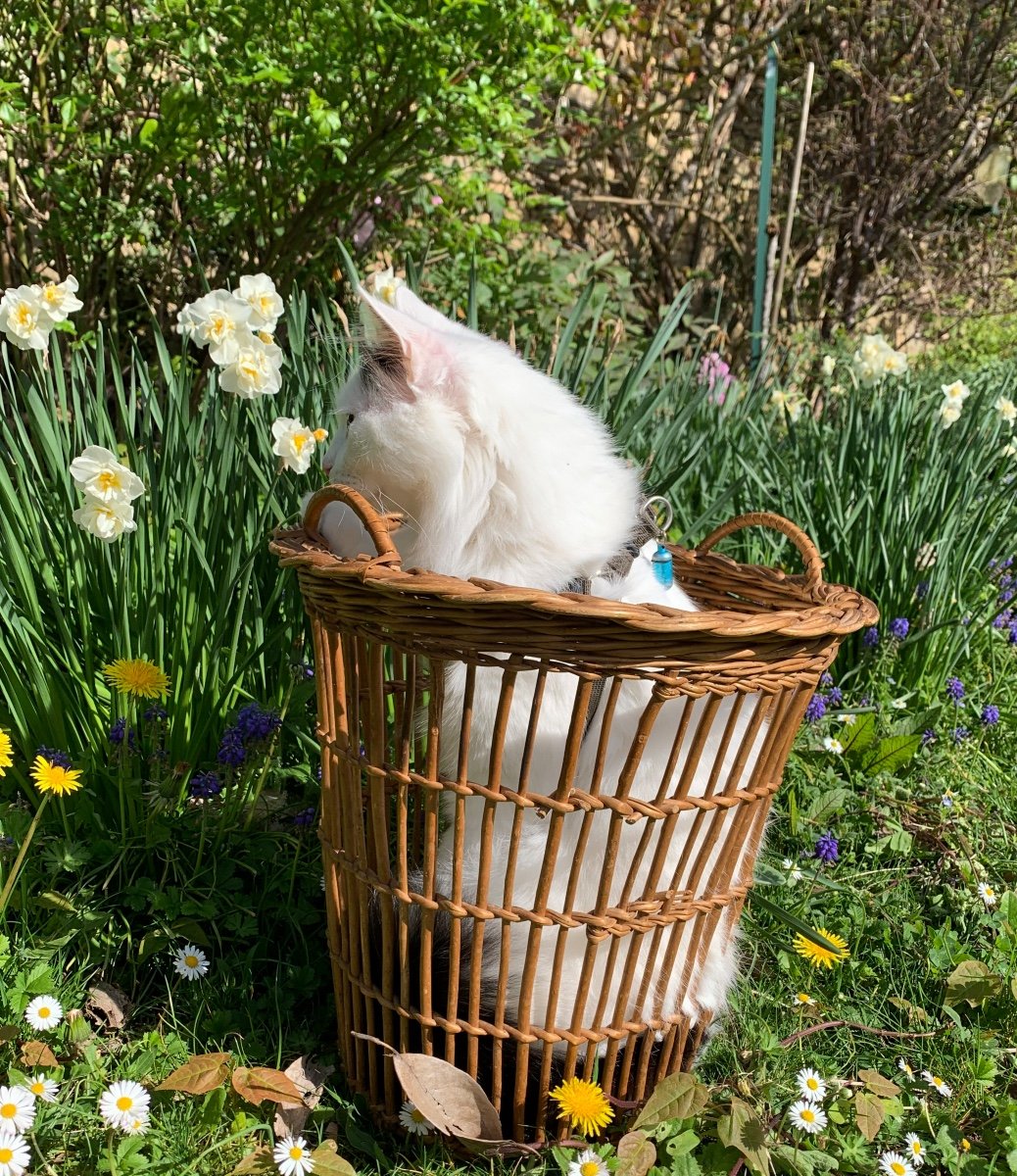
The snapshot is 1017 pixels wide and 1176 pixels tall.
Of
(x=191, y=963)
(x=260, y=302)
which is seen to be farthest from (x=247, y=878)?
(x=260, y=302)

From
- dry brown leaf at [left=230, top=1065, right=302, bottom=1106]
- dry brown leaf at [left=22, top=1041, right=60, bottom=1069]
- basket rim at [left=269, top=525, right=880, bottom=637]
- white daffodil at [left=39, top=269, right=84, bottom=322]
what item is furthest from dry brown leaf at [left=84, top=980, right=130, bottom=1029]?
white daffodil at [left=39, top=269, right=84, bottom=322]

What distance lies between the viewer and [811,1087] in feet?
4.72

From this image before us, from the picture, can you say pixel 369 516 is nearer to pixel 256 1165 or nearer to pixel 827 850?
pixel 256 1165

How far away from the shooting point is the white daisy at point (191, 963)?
153cm

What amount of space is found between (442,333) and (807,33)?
602 centimetres

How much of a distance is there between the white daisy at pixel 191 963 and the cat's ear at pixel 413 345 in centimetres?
95

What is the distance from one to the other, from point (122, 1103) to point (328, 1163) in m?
0.28

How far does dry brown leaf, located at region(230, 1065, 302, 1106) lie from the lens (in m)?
1.37

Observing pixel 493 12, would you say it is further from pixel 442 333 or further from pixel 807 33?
pixel 807 33

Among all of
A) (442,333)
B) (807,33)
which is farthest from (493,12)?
(807,33)

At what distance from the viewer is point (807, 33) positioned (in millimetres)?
6184

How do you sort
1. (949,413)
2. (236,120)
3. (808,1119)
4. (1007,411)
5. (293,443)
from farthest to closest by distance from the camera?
(236,120) → (1007,411) → (949,413) → (293,443) → (808,1119)

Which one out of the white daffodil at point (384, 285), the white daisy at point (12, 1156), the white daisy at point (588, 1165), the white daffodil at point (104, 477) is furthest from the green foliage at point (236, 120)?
the white daisy at point (588, 1165)

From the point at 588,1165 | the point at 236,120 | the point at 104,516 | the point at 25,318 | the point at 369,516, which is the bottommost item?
the point at 588,1165
